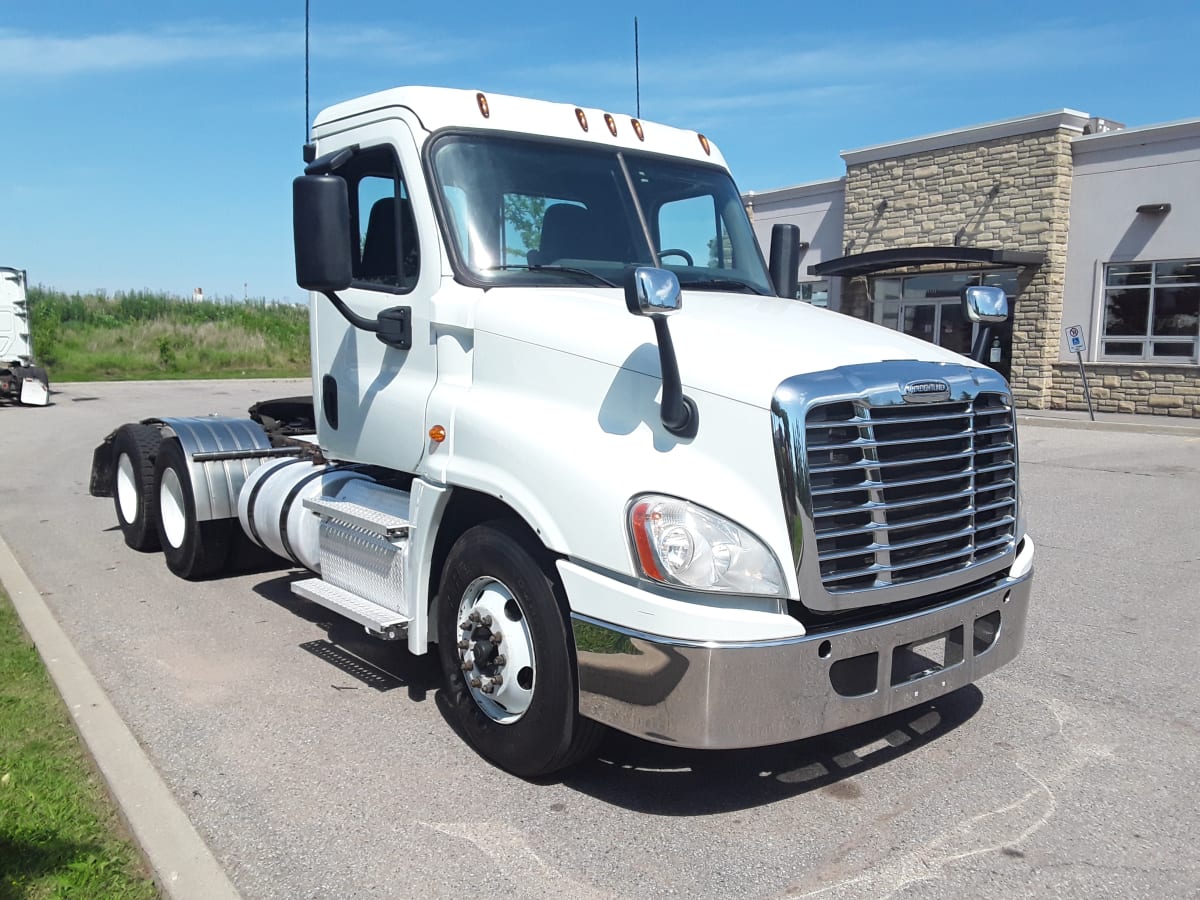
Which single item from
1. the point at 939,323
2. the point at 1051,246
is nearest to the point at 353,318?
the point at 1051,246

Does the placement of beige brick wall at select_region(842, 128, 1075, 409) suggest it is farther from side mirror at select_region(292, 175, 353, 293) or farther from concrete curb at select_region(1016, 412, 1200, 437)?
side mirror at select_region(292, 175, 353, 293)

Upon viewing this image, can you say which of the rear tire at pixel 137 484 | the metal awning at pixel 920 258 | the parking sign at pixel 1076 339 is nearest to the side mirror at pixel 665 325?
the rear tire at pixel 137 484

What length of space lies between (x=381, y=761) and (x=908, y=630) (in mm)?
2128

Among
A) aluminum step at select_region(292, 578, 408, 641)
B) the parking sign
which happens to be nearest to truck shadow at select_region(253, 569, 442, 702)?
aluminum step at select_region(292, 578, 408, 641)

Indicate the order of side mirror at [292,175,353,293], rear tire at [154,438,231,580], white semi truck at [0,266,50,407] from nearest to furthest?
side mirror at [292,175,353,293] → rear tire at [154,438,231,580] → white semi truck at [0,266,50,407]

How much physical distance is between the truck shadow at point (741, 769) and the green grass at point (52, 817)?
5.25 feet

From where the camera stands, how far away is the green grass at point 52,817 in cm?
321

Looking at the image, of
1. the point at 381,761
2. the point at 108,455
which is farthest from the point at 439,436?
the point at 108,455

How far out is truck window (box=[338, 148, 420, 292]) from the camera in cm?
464

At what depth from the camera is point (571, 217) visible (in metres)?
4.66

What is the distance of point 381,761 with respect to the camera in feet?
13.8

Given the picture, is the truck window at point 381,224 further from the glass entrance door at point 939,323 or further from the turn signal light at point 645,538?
the glass entrance door at point 939,323

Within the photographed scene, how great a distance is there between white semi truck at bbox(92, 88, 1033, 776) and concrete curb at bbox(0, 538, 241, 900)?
3.34 ft

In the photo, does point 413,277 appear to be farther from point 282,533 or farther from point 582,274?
point 282,533
